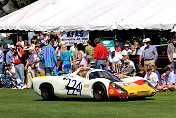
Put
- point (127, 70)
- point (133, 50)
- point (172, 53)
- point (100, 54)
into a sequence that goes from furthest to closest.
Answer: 1. point (133, 50)
2. point (100, 54)
3. point (172, 53)
4. point (127, 70)

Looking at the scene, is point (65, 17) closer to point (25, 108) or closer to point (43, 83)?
point (43, 83)

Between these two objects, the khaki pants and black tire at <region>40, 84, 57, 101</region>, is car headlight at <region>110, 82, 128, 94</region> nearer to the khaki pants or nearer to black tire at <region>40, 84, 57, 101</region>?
black tire at <region>40, 84, 57, 101</region>

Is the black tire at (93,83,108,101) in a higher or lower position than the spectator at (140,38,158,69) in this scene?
lower

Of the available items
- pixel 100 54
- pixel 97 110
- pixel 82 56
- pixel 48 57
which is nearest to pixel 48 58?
pixel 48 57

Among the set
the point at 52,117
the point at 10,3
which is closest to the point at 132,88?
the point at 52,117

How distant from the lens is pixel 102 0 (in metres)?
26.0

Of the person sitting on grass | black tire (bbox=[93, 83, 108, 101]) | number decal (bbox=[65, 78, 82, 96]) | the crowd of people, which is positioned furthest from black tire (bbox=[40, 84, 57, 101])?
the person sitting on grass

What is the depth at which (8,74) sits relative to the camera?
22.9 meters

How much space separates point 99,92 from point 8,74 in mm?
9333

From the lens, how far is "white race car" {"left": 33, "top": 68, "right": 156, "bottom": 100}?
14055mm

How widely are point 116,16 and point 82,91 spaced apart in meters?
8.81

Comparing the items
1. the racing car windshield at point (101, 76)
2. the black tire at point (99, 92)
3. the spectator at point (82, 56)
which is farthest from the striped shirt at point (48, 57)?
the black tire at point (99, 92)

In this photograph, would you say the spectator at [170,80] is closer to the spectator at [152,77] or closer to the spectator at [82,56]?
the spectator at [152,77]

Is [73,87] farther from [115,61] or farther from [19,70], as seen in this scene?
[19,70]
